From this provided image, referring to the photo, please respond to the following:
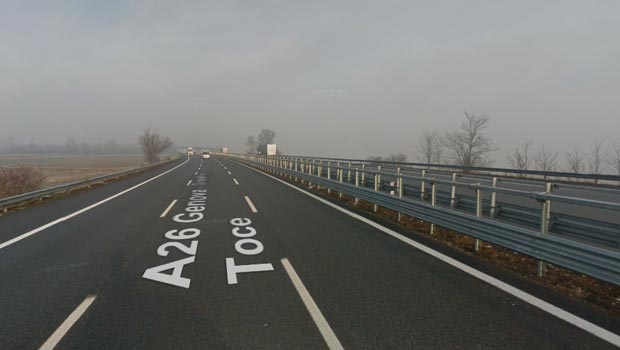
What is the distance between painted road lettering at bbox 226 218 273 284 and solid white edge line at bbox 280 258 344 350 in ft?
1.48

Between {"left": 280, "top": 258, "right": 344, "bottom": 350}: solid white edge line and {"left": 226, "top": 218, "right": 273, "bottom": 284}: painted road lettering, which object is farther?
{"left": 226, "top": 218, "right": 273, "bottom": 284}: painted road lettering

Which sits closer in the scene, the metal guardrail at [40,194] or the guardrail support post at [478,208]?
the guardrail support post at [478,208]

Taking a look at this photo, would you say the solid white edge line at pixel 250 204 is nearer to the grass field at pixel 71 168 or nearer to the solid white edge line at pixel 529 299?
the solid white edge line at pixel 529 299

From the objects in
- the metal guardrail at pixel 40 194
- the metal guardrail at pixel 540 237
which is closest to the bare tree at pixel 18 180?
the metal guardrail at pixel 40 194

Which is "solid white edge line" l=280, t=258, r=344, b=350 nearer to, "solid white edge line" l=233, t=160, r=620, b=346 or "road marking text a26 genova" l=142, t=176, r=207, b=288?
"road marking text a26 genova" l=142, t=176, r=207, b=288

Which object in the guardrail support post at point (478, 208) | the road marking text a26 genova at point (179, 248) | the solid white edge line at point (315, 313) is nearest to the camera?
the solid white edge line at point (315, 313)

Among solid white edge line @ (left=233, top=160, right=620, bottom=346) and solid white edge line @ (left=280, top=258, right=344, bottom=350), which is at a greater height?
solid white edge line @ (left=233, top=160, right=620, bottom=346)

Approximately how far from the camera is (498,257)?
4930mm

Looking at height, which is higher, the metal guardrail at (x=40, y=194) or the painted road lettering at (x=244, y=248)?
the metal guardrail at (x=40, y=194)

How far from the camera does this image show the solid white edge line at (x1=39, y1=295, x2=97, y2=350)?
2723 mm

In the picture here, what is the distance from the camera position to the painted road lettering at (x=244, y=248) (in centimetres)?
437

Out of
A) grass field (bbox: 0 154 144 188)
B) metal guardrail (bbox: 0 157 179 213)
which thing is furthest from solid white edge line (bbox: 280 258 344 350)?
grass field (bbox: 0 154 144 188)

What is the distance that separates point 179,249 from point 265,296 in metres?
2.58

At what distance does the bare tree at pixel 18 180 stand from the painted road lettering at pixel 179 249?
42.3 feet
